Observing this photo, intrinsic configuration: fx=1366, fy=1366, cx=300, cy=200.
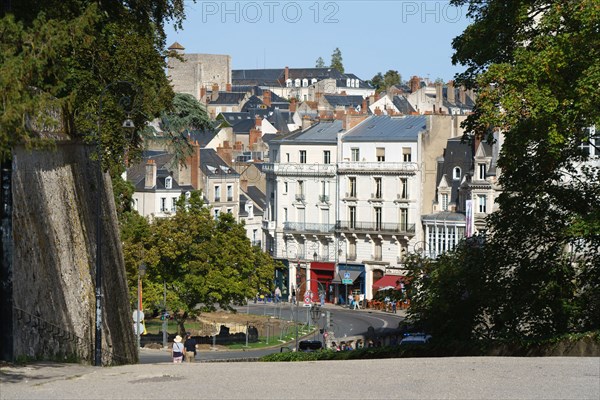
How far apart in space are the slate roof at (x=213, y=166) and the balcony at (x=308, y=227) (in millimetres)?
8383

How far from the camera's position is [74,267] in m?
28.1

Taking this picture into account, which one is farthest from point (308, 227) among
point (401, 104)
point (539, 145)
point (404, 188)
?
point (401, 104)

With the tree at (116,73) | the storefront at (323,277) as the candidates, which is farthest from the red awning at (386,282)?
the tree at (116,73)

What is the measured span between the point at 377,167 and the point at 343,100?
107557mm

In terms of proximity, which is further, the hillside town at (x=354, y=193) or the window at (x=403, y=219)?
the window at (x=403, y=219)

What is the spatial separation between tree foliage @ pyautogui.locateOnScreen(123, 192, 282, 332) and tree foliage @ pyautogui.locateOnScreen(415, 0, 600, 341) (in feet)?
99.2

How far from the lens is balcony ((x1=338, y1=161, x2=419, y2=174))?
8518 cm

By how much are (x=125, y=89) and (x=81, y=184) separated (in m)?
4.47

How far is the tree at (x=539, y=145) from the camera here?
2528cm

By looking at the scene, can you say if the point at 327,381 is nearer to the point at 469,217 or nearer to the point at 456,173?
the point at 469,217

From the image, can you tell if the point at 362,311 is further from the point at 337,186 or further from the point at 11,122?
the point at 11,122

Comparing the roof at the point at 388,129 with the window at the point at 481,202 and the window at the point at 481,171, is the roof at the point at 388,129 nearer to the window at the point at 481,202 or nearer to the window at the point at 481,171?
the window at the point at 481,171

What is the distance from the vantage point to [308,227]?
9131 cm

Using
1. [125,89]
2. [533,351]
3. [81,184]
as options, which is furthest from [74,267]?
[533,351]
